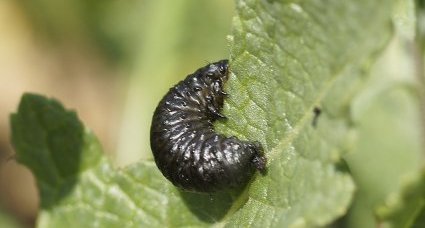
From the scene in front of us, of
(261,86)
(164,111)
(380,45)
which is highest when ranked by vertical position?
(380,45)

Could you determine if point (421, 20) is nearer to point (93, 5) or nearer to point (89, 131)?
point (89, 131)

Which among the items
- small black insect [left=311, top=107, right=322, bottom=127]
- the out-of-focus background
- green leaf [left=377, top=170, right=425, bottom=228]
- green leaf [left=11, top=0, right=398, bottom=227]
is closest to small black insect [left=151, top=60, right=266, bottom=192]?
green leaf [left=11, top=0, right=398, bottom=227]

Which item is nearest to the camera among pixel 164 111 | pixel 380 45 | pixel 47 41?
pixel 380 45

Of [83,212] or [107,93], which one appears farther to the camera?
[107,93]

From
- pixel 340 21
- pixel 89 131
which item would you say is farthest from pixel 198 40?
pixel 340 21

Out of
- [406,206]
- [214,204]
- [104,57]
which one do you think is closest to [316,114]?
[406,206]

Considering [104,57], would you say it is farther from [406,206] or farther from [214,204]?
[406,206]

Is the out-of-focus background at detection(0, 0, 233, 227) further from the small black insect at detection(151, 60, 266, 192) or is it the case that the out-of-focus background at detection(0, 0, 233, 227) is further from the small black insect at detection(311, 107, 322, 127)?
the small black insect at detection(311, 107, 322, 127)
